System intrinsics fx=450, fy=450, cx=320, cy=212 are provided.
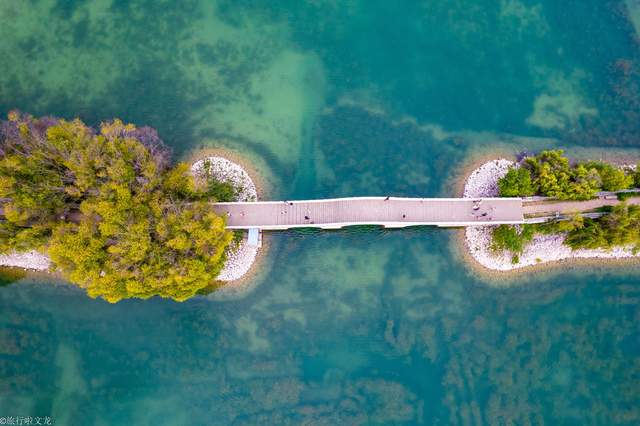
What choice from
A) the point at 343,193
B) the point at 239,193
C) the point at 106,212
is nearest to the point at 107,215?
the point at 106,212

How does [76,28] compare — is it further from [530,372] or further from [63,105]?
[530,372]

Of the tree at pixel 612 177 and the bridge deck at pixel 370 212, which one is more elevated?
the tree at pixel 612 177

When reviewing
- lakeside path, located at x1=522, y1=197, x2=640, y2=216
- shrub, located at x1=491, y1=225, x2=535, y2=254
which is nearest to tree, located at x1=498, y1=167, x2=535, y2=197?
lakeside path, located at x1=522, y1=197, x2=640, y2=216

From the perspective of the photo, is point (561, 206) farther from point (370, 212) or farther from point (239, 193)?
point (239, 193)

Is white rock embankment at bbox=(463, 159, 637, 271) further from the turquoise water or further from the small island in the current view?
the small island

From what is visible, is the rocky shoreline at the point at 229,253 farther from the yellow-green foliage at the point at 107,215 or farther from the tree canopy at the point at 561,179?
the tree canopy at the point at 561,179

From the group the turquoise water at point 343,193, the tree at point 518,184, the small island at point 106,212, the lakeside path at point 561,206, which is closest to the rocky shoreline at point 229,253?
the turquoise water at point 343,193
